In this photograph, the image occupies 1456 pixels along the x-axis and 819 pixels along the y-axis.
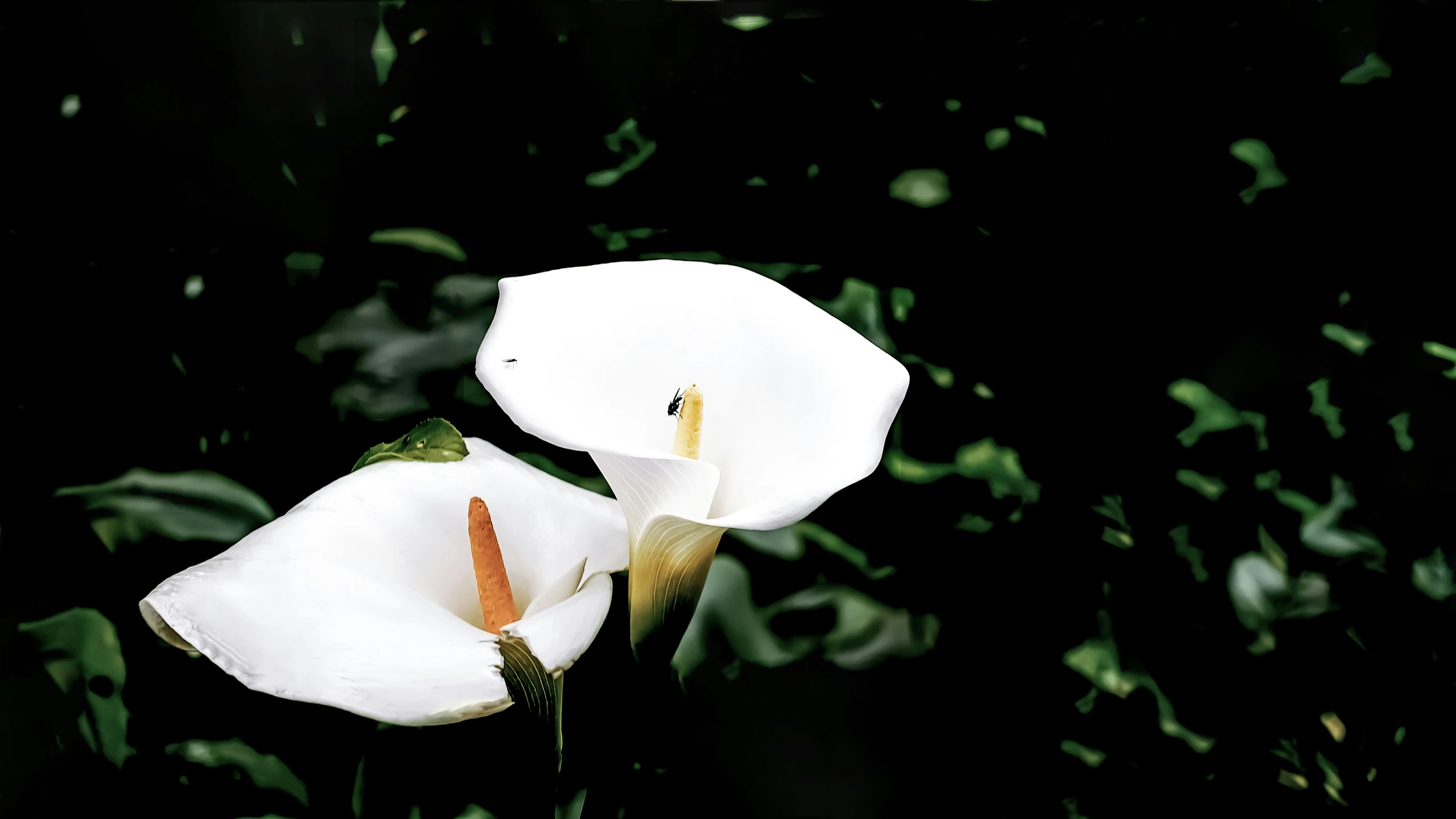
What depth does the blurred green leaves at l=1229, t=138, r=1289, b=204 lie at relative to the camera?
0.63 metres

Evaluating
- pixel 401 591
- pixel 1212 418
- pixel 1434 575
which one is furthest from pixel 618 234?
pixel 1434 575

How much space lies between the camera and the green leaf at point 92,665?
62cm

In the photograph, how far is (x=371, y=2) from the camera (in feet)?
2.01

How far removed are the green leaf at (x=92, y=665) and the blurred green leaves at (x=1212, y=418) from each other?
816mm

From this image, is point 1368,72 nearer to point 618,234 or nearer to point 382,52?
point 618,234

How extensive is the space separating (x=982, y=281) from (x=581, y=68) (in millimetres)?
340

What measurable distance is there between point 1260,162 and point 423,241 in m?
0.63

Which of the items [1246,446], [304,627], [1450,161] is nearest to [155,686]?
[304,627]

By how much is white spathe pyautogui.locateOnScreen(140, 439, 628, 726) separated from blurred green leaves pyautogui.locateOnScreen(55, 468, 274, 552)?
0.14ft

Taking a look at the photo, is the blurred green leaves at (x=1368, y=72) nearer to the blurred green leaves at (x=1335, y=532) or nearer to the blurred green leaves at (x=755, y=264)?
the blurred green leaves at (x=1335, y=532)

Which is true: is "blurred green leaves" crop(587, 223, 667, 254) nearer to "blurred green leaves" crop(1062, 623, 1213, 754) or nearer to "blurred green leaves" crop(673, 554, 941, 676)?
"blurred green leaves" crop(673, 554, 941, 676)

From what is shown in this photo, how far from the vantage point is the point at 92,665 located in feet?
2.03

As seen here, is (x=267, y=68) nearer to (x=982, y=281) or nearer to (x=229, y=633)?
(x=229, y=633)

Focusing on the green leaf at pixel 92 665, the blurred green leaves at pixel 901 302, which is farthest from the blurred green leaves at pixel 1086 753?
the green leaf at pixel 92 665
